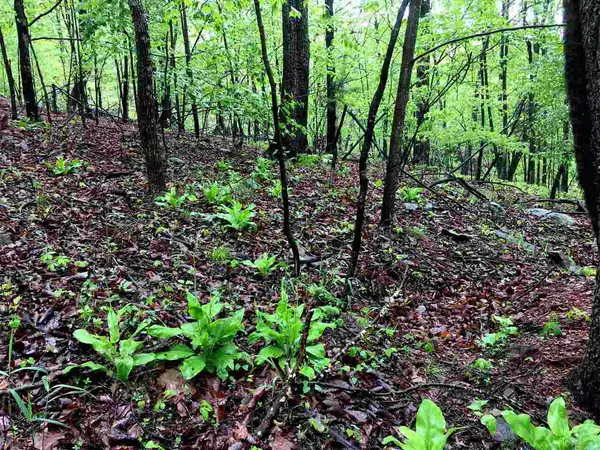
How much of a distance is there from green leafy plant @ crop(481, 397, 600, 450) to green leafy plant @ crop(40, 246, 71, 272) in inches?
167

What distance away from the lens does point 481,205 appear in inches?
331

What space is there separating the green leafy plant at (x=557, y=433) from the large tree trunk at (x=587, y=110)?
655mm

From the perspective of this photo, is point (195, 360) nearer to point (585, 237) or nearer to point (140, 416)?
point (140, 416)

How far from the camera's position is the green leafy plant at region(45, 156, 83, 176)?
259 inches

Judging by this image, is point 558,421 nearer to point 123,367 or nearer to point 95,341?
point 123,367

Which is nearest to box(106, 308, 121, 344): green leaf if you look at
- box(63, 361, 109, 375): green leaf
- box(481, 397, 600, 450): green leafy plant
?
box(63, 361, 109, 375): green leaf

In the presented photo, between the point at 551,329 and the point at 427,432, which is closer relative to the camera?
the point at 427,432

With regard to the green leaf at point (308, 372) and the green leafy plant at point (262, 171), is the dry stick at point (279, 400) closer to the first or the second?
the green leaf at point (308, 372)

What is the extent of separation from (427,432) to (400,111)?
15.2ft

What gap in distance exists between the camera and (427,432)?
93.5 inches

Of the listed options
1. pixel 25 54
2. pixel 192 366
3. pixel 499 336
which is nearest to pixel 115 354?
pixel 192 366

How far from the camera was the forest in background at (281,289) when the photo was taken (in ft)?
8.68

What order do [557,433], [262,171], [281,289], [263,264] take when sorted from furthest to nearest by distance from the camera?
[262,171] < [263,264] < [281,289] < [557,433]

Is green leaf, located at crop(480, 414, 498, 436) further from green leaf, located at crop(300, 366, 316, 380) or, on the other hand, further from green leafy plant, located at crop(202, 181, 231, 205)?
green leafy plant, located at crop(202, 181, 231, 205)
